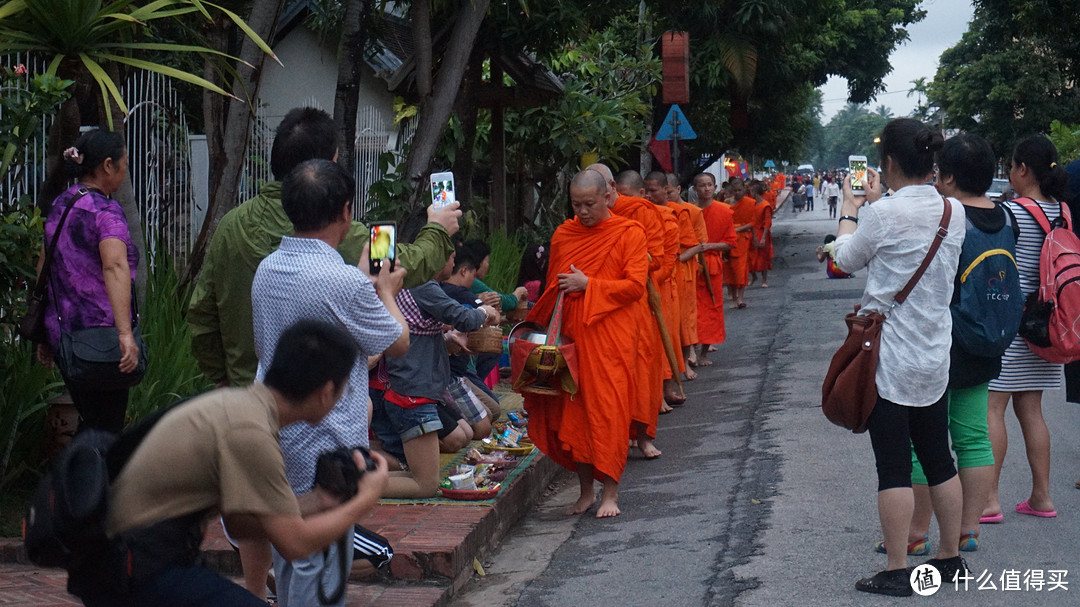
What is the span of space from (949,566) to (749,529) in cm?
122

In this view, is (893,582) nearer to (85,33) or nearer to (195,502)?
(195,502)

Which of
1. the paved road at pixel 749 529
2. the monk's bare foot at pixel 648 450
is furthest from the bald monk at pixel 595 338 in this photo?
the monk's bare foot at pixel 648 450

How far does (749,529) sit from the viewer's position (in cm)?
580

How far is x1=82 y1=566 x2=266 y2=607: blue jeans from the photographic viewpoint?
259 cm

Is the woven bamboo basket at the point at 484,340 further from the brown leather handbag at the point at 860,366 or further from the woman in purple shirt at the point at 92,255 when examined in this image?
the brown leather handbag at the point at 860,366

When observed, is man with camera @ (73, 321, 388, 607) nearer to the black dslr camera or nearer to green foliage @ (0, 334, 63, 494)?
the black dslr camera

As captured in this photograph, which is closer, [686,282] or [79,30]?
[79,30]

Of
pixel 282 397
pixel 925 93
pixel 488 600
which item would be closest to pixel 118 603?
pixel 282 397

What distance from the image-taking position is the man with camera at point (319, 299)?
349 centimetres

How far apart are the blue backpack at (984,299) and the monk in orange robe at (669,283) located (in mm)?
3912

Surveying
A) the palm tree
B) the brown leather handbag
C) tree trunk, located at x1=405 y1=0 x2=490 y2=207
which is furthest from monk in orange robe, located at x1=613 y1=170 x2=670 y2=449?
the palm tree

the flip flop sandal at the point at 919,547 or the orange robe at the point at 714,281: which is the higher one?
the orange robe at the point at 714,281

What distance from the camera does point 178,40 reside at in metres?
12.8

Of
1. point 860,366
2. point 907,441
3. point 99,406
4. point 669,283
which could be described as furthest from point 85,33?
point 669,283
